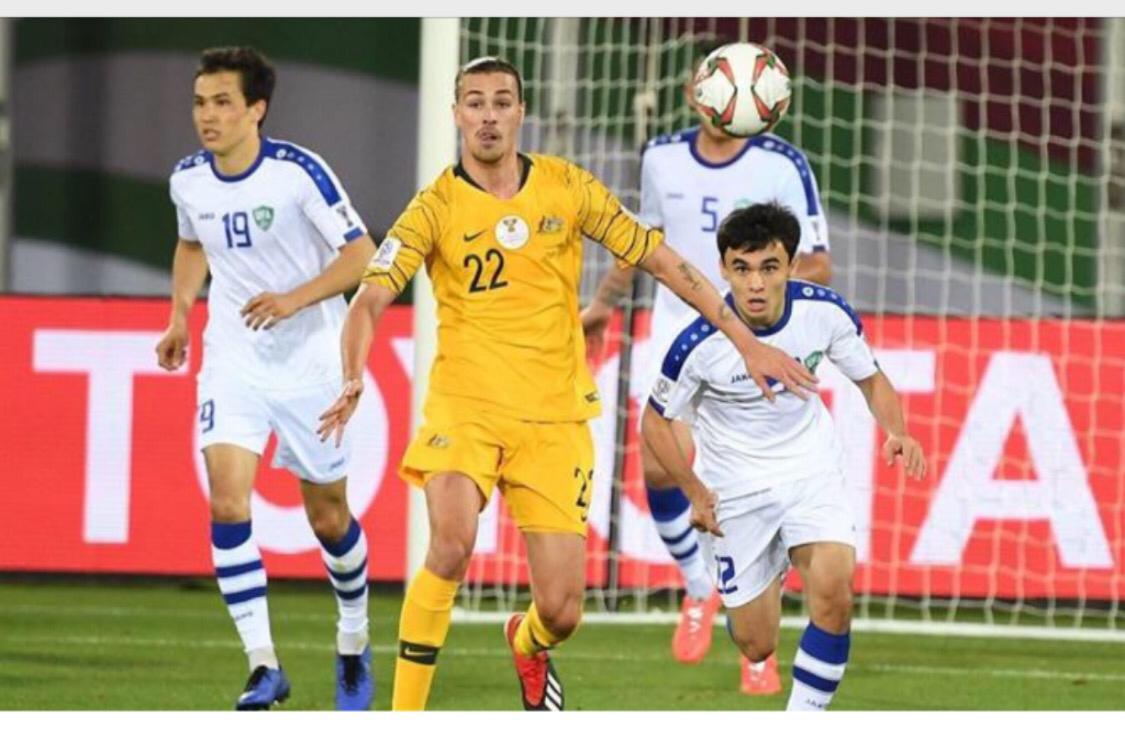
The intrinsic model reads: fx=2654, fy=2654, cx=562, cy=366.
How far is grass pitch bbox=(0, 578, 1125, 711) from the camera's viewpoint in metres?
8.51

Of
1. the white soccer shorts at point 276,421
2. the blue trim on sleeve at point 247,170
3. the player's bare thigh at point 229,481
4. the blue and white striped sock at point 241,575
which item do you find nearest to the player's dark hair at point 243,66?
the blue trim on sleeve at point 247,170

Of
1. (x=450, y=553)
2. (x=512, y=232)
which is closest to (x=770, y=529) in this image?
(x=450, y=553)

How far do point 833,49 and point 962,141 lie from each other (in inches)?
45.1

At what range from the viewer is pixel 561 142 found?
12258 mm

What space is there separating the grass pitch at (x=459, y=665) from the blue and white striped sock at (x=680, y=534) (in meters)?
0.31

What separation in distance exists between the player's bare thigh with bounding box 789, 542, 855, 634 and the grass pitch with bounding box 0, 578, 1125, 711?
3.97ft

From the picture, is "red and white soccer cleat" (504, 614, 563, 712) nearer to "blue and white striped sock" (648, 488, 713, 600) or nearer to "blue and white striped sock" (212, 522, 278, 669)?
"blue and white striped sock" (212, 522, 278, 669)

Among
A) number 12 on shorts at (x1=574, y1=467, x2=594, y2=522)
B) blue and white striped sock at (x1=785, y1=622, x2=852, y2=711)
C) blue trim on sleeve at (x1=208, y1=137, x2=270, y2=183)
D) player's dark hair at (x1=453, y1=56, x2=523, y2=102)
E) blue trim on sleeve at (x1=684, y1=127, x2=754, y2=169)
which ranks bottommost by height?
blue and white striped sock at (x1=785, y1=622, x2=852, y2=711)

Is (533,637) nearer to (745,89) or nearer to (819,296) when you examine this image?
(819,296)

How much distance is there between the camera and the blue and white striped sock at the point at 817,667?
23.7 feet

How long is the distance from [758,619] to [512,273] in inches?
49.6

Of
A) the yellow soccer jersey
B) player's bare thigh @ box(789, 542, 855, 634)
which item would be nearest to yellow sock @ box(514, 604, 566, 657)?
the yellow soccer jersey

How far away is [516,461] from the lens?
7.28m

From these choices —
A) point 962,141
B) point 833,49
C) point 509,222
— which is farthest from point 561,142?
point 509,222
